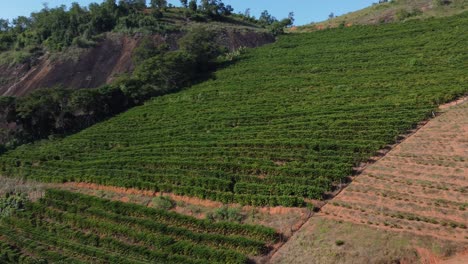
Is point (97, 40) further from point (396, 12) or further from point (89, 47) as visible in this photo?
point (396, 12)

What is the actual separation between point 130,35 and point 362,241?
200 ft

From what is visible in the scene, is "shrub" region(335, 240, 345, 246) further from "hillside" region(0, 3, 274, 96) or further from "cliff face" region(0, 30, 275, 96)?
"cliff face" region(0, 30, 275, 96)

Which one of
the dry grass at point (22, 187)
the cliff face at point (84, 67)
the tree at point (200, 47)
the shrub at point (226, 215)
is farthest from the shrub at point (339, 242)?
the cliff face at point (84, 67)

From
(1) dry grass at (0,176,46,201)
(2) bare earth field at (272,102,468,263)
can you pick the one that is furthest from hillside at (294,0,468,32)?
(1) dry grass at (0,176,46,201)

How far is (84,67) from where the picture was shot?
233 ft

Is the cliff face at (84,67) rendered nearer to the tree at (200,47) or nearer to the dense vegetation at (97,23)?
the dense vegetation at (97,23)

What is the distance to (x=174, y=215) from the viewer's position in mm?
28250

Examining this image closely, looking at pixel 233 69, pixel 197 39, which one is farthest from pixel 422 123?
pixel 197 39

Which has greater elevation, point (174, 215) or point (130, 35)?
point (130, 35)

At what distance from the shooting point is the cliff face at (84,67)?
68.5m

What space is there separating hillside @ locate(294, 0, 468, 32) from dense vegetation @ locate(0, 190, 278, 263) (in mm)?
54440

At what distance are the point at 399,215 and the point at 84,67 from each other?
190ft

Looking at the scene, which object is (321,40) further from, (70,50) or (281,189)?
(281,189)

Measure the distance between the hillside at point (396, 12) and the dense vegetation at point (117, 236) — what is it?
54.4m
